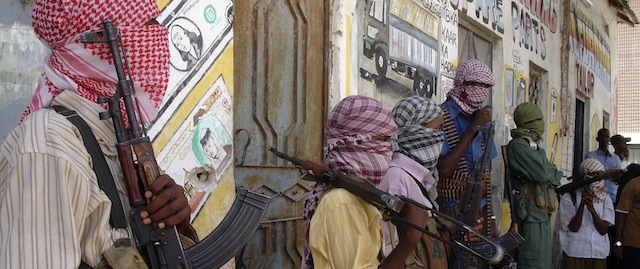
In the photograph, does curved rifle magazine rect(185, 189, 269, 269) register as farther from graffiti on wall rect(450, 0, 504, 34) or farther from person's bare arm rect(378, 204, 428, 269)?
graffiti on wall rect(450, 0, 504, 34)

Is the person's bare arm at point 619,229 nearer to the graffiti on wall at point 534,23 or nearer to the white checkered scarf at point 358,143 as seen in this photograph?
the graffiti on wall at point 534,23

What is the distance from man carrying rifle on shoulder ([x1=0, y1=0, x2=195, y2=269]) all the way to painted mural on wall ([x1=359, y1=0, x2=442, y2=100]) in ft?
10.6

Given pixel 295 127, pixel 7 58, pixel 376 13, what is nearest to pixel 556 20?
pixel 376 13

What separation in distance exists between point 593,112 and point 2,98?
12703 millimetres

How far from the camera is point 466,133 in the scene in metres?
4.58

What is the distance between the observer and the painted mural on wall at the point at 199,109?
3256 mm

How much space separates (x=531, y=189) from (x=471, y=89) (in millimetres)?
1433

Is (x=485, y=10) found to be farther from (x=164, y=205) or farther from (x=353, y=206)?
(x=164, y=205)

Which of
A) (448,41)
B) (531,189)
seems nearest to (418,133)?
(531,189)

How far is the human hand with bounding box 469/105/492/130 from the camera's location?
4646mm

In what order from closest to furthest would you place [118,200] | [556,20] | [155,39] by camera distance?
[118,200], [155,39], [556,20]

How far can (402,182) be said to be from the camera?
10.4 ft

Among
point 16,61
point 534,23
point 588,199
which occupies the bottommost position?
point 588,199

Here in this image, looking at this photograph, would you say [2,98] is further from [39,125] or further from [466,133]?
[466,133]
